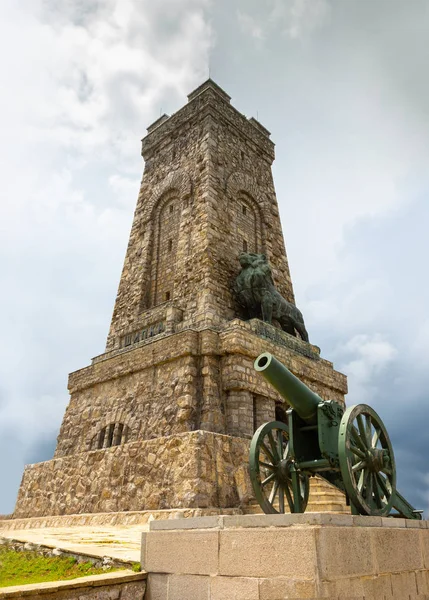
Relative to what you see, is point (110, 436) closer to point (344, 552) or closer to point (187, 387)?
point (187, 387)

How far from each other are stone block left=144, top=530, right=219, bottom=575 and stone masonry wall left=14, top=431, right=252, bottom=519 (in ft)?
14.2

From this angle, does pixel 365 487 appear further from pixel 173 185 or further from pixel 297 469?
pixel 173 185

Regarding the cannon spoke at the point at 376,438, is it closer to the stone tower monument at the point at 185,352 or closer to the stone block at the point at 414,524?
the stone block at the point at 414,524

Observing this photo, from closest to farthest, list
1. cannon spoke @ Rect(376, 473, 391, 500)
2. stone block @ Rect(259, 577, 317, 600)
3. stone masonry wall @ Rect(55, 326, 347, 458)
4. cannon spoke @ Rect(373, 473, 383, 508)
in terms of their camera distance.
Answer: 1. stone block @ Rect(259, 577, 317, 600)
2. cannon spoke @ Rect(373, 473, 383, 508)
3. cannon spoke @ Rect(376, 473, 391, 500)
4. stone masonry wall @ Rect(55, 326, 347, 458)

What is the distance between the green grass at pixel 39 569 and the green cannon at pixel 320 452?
225 centimetres

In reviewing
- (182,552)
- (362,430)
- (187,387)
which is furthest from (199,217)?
(182,552)

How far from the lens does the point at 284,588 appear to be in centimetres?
376

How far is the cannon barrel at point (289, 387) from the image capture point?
20.1 ft

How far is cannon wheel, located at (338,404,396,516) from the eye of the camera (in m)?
5.15

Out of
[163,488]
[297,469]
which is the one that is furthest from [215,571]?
[163,488]

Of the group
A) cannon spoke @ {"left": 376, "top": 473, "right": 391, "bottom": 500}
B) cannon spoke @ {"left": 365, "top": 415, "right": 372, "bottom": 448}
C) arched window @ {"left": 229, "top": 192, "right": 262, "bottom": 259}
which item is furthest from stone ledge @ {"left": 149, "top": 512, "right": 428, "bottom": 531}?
arched window @ {"left": 229, "top": 192, "right": 262, "bottom": 259}

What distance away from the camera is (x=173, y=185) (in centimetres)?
1731

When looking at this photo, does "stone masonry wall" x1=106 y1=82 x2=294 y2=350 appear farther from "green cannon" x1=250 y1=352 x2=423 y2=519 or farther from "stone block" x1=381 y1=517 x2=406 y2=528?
"stone block" x1=381 y1=517 x2=406 y2=528

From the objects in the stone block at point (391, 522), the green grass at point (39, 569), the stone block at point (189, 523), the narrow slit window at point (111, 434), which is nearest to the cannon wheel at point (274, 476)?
the stone block at point (391, 522)
